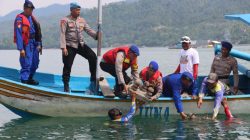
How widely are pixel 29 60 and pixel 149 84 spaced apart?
129 inches

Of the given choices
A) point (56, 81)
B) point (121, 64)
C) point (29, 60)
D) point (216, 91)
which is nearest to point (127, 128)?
point (121, 64)

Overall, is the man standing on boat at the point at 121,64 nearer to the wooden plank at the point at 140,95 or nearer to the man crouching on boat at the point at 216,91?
the wooden plank at the point at 140,95

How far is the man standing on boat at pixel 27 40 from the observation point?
15.1 metres

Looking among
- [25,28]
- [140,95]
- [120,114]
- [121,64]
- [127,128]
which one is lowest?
[127,128]

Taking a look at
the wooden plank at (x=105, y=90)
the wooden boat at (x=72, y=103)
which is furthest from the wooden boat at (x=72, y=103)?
the wooden plank at (x=105, y=90)

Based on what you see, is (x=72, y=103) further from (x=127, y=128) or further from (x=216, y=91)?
(x=216, y=91)

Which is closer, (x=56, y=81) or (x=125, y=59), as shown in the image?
(x=125, y=59)

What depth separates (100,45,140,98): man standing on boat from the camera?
14.7m

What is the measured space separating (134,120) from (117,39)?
167 metres

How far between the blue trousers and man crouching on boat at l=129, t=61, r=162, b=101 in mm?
2804

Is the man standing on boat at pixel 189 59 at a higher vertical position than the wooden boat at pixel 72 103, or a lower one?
higher

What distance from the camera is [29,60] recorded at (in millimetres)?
15453

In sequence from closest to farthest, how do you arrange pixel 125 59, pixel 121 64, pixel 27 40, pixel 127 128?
pixel 127 128, pixel 121 64, pixel 125 59, pixel 27 40

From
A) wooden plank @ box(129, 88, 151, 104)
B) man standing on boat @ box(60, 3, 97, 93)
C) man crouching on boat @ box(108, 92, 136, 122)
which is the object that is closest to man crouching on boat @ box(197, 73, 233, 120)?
wooden plank @ box(129, 88, 151, 104)
